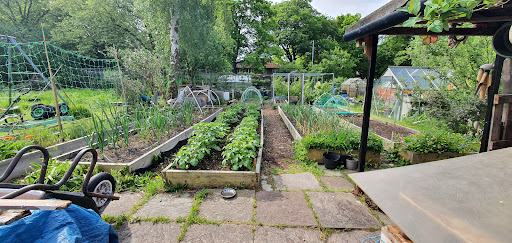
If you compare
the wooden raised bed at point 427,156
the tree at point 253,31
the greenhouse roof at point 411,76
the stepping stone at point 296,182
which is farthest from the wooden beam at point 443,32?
the tree at point 253,31

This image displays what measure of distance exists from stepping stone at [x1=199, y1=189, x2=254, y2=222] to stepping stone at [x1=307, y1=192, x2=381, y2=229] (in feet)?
2.74

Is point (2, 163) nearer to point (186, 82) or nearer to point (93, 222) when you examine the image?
point (93, 222)

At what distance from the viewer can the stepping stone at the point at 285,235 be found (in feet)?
6.82

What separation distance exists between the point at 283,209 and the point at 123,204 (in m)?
2.04

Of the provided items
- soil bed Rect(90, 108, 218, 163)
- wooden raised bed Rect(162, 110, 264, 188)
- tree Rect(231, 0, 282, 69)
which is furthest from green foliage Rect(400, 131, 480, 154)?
tree Rect(231, 0, 282, 69)

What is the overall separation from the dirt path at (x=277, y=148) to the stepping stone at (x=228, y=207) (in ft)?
3.05

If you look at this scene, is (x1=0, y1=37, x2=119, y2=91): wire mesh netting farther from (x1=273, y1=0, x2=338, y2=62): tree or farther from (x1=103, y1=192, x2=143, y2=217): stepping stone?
(x1=273, y1=0, x2=338, y2=62): tree

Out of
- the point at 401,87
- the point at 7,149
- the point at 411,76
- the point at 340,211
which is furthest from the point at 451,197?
the point at 411,76

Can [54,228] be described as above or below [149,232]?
above

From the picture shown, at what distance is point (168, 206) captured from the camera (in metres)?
2.64

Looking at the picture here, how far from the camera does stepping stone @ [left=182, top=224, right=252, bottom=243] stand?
2.08m

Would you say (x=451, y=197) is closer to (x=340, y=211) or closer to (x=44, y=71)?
(x=340, y=211)

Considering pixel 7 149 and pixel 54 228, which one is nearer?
pixel 54 228

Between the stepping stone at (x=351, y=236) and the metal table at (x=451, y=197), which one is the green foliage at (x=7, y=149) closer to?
the stepping stone at (x=351, y=236)
